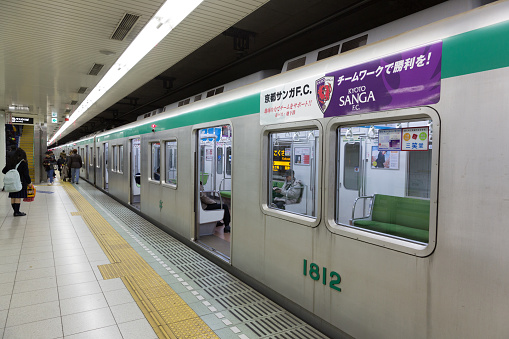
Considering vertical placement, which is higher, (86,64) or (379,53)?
(86,64)

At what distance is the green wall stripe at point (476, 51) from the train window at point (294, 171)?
1253mm

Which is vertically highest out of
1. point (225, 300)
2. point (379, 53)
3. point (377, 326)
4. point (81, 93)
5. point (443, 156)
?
point (81, 93)

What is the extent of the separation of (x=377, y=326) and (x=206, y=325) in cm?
148

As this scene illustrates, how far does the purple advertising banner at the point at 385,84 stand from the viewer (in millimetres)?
2074

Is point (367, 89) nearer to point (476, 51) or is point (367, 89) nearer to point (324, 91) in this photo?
point (324, 91)

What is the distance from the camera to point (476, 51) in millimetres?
1857

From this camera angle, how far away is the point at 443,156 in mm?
1996

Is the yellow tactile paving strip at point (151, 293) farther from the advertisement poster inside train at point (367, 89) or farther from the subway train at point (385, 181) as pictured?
the advertisement poster inside train at point (367, 89)

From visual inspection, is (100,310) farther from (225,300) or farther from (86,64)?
(86,64)

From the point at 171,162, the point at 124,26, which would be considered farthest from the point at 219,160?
the point at 124,26

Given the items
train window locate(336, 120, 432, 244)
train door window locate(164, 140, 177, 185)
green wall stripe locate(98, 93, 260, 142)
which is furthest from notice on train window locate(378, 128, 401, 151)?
train door window locate(164, 140, 177, 185)

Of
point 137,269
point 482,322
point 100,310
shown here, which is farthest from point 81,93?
point 482,322

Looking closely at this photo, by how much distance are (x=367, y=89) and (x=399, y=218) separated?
3.44 ft

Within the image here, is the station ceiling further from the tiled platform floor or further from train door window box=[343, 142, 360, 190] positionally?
the tiled platform floor
